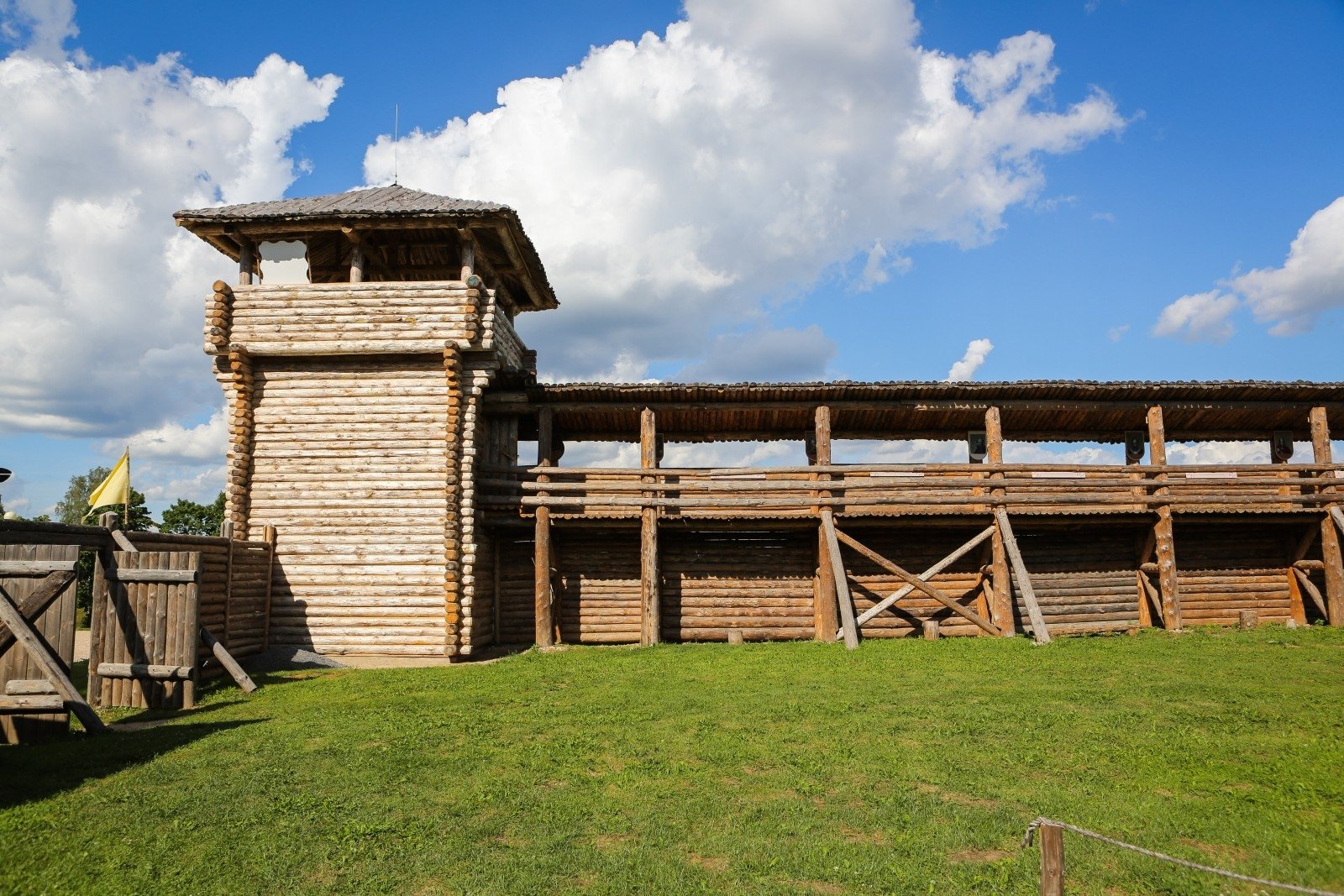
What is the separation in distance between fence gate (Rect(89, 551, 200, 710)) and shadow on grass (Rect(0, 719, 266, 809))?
1840 mm

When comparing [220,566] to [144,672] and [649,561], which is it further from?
[649,561]

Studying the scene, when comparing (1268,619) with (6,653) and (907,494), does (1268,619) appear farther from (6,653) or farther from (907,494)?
(6,653)

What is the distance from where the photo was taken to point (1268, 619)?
2211 centimetres

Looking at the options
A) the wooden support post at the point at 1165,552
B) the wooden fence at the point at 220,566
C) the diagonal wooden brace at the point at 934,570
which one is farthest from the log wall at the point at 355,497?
the wooden support post at the point at 1165,552

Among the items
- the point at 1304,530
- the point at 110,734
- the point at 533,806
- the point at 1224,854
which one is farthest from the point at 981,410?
the point at 110,734

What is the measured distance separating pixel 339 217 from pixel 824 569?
14395 mm

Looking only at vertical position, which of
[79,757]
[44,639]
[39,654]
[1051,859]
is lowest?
[79,757]

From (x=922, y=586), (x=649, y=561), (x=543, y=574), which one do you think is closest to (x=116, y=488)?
(x=543, y=574)

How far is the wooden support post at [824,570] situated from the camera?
64.7ft

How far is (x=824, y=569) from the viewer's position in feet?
65.3

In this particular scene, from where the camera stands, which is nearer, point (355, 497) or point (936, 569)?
point (355, 497)

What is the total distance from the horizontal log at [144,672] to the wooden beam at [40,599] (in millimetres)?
1960

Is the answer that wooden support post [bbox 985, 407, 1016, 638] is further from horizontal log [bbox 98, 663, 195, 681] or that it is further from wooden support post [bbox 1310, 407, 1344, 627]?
horizontal log [bbox 98, 663, 195, 681]

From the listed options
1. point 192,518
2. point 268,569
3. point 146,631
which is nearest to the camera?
point 146,631
